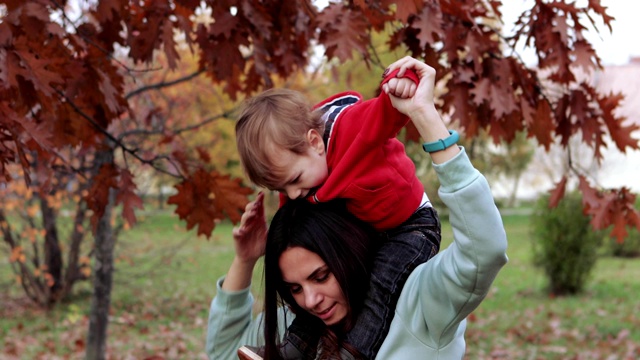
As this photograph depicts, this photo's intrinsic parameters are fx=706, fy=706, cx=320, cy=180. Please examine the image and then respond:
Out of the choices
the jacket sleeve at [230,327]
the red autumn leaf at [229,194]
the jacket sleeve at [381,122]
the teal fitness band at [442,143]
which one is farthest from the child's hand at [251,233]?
the teal fitness band at [442,143]

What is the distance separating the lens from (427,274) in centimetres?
155

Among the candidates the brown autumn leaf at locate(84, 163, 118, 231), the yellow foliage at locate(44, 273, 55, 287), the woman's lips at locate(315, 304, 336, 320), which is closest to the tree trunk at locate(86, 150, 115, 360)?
the brown autumn leaf at locate(84, 163, 118, 231)

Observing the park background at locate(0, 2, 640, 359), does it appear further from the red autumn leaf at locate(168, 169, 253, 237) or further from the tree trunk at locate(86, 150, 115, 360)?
the red autumn leaf at locate(168, 169, 253, 237)

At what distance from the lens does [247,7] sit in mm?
2801

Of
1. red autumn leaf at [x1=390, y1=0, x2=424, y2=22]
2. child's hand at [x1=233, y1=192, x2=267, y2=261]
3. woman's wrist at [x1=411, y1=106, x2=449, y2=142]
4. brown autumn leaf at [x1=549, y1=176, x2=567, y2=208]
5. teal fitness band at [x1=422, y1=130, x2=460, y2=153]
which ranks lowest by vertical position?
brown autumn leaf at [x1=549, y1=176, x2=567, y2=208]

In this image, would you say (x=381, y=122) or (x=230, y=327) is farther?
(x=230, y=327)

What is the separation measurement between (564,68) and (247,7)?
1252mm

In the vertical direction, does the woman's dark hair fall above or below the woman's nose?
above

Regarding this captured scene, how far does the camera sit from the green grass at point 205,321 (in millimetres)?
7203

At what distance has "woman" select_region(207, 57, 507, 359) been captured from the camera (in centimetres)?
139

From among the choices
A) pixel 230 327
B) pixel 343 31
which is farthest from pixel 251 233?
pixel 343 31

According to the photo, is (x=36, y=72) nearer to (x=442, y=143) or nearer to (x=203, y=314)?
(x=442, y=143)

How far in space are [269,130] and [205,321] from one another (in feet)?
24.3

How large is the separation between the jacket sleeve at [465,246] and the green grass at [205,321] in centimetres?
448
